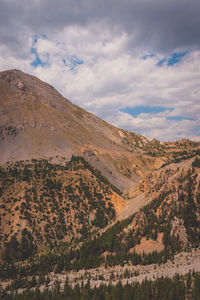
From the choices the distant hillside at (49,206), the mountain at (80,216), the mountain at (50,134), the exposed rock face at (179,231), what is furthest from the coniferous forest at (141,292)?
the mountain at (50,134)

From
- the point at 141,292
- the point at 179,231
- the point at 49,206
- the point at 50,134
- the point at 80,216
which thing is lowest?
the point at 141,292

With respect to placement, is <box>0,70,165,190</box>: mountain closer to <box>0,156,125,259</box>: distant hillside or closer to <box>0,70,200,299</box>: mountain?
<box>0,70,200,299</box>: mountain

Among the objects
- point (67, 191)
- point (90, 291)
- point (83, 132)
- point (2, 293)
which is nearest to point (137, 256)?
point (90, 291)

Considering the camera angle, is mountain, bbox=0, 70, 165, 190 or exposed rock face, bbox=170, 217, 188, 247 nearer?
exposed rock face, bbox=170, 217, 188, 247

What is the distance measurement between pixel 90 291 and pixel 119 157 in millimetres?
105724

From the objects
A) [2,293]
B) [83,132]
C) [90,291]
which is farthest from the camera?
[83,132]

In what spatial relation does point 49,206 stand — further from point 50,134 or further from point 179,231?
point 50,134

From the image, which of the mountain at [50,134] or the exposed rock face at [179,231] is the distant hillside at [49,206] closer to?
the mountain at [50,134]

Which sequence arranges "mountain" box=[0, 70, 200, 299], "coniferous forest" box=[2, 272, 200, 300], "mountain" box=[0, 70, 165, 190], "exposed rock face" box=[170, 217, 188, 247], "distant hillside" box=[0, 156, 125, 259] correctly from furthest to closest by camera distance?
1. "mountain" box=[0, 70, 165, 190]
2. "distant hillside" box=[0, 156, 125, 259]
3. "exposed rock face" box=[170, 217, 188, 247]
4. "mountain" box=[0, 70, 200, 299]
5. "coniferous forest" box=[2, 272, 200, 300]

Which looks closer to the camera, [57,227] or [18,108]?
[57,227]

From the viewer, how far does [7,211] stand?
6356cm

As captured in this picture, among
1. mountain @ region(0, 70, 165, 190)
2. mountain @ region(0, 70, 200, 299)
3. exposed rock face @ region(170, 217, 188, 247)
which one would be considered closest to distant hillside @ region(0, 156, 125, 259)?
mountain @ region(0, 70, 200, 299)

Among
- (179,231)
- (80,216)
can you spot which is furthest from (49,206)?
(179,231)

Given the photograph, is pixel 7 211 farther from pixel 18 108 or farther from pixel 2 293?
pixel 18 108
